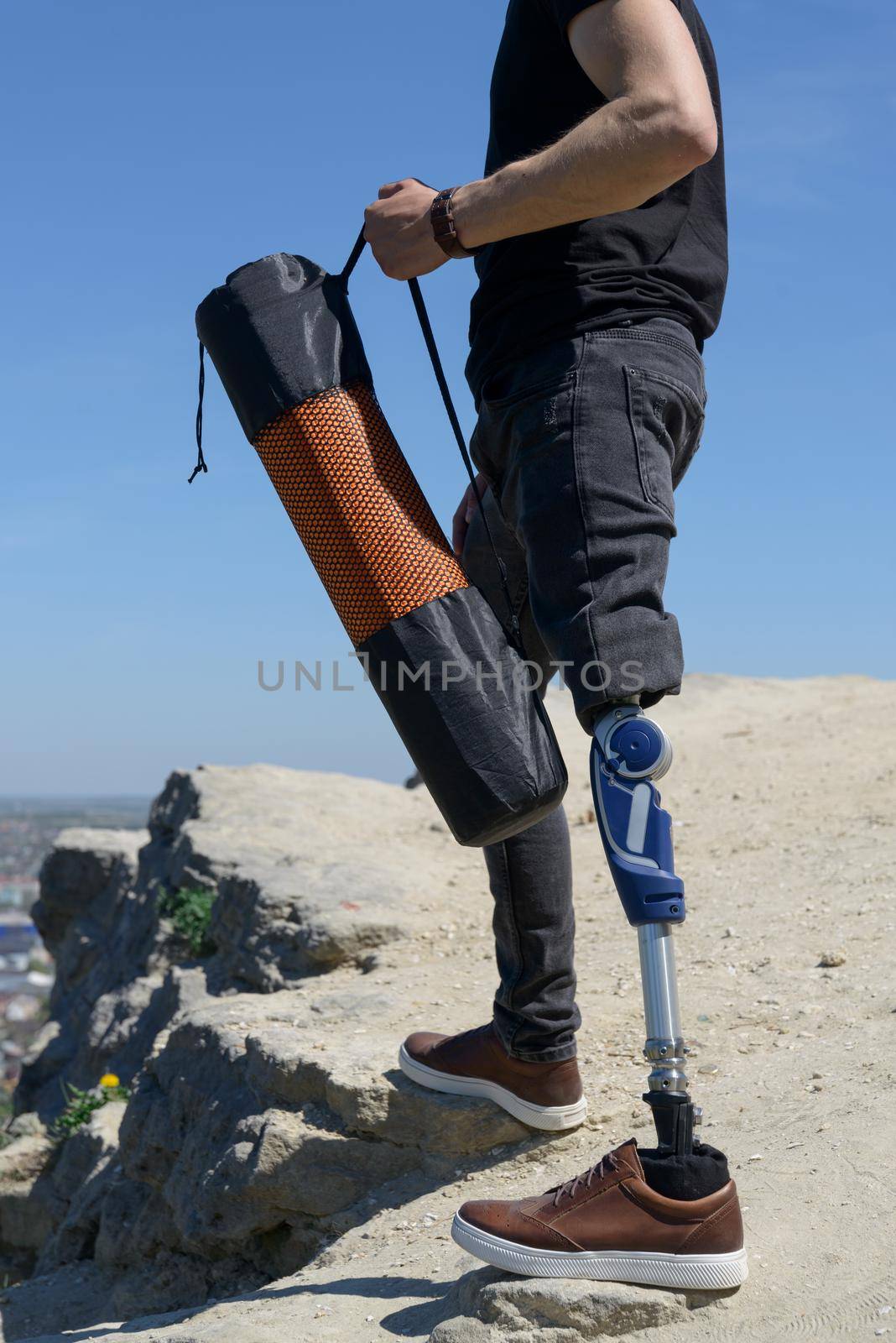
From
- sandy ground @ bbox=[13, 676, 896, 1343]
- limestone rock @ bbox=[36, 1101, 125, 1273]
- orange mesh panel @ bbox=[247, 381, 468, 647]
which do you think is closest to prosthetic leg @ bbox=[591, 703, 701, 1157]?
sandy ground @ bbox=[13, 676, 896, 1343]

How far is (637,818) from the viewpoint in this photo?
6.54ft

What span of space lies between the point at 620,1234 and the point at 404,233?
74.4 inches

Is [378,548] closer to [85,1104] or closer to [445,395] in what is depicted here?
[445,395]

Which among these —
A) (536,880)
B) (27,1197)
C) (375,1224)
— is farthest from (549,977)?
(27,1197)

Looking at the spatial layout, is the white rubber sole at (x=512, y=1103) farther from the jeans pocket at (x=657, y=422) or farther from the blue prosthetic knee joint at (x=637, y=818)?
the jeans pocket at (x=657, y=422)

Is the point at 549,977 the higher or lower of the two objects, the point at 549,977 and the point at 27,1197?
the higher

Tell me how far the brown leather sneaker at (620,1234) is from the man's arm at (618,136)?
5.53 feet

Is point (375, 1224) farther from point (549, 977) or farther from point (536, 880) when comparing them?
point (536, 880)

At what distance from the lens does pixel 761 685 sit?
41.7 ft

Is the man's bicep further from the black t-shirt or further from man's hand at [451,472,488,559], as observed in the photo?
man's hand at [451,472,488,559]

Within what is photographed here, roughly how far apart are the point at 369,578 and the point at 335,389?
428mm

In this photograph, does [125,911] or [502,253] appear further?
[125,911]

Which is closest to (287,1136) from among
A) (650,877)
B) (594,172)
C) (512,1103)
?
(512,1103)

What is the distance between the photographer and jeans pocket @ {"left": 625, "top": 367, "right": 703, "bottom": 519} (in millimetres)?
2113
